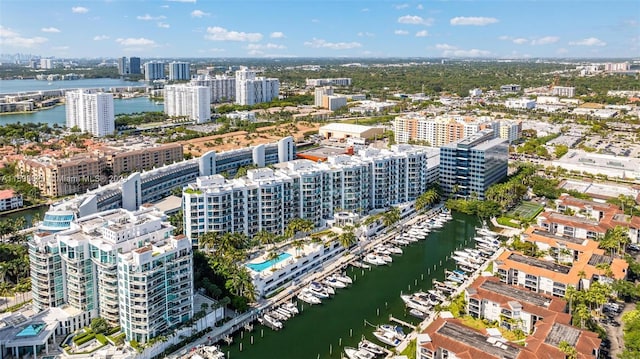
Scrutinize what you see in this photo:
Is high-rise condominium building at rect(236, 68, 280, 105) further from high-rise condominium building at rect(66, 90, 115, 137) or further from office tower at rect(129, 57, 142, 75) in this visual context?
office tower at rect(129, 57, 142, 75)

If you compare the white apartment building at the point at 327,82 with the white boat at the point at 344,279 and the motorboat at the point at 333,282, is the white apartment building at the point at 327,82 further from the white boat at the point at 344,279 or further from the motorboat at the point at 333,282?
the motorboat at the point at 333,282

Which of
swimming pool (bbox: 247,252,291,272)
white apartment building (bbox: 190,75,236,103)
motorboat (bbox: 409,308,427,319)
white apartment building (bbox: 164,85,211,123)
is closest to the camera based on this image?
motorboat (bbox: 409,308,427,319)

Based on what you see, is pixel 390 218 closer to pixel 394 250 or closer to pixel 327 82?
pixel 394 250

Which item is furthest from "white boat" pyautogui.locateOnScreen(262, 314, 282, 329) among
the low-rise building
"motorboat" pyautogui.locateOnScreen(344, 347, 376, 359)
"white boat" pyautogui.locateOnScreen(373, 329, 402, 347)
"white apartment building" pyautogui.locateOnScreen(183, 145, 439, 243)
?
the low-rise building

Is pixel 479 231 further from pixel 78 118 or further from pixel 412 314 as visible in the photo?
pixel 78 118

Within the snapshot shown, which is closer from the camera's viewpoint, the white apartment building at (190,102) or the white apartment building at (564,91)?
the white apartment building at (190,102)

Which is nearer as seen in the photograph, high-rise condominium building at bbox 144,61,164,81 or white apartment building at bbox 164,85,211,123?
white apartment building at bbox 164,85,211,123

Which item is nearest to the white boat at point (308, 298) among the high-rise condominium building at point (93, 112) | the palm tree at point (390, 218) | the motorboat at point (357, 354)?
the motorboat at point (357, 354)
